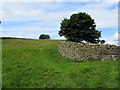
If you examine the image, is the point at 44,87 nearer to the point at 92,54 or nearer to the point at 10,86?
the point at 10,86

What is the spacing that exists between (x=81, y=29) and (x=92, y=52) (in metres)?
32.4

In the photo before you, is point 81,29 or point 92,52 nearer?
point 92,52

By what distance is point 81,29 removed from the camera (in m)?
56.7

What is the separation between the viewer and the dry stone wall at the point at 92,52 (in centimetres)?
2333

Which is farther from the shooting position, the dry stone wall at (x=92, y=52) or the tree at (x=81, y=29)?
the tree at (x=81, y=29)

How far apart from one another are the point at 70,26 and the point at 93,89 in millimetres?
45009

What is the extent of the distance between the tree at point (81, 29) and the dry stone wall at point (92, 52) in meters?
25.9

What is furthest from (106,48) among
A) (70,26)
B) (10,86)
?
(70,26)

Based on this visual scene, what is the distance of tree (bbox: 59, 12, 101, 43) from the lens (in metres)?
54.9

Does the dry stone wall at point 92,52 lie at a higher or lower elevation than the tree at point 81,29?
lower

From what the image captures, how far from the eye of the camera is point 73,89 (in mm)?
12547

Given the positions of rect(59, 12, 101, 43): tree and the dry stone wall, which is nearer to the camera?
the dry stone wall

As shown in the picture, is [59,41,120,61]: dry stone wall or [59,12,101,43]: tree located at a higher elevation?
[59,12,101,43]: tree

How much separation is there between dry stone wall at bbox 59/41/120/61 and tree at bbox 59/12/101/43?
25.9m
